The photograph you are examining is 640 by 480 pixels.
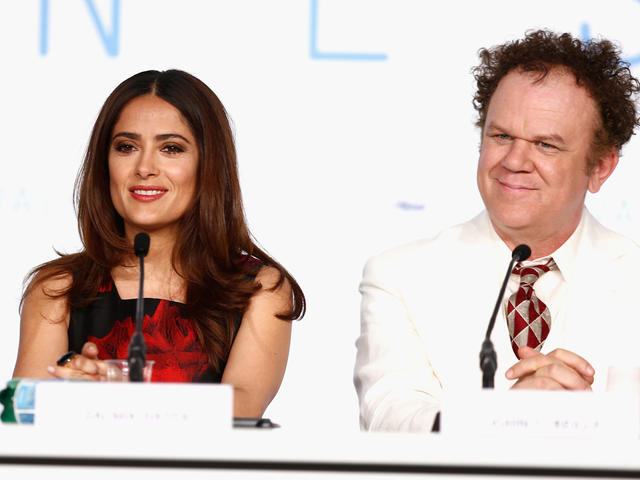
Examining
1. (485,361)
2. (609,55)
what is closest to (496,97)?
(609,55)

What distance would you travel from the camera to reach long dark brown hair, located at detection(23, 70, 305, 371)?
241 centimetres

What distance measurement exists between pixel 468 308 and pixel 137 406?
1.07 metres

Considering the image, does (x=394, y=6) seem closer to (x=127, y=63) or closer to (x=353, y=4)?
(x=353, y=4)

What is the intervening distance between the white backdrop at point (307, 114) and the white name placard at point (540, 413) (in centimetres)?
188

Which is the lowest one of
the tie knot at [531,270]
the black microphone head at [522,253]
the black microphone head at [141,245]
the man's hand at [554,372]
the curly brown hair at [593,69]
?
the man's hand at [554,372]

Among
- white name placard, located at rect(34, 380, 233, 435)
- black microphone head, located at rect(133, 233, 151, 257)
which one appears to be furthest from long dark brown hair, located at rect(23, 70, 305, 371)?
white name placard, located at rect(34, 380, 233, 435)

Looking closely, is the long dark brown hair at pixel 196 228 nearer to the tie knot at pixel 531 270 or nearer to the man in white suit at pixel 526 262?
the man in white suit at pixel 526 262

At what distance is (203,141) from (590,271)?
3.32ft

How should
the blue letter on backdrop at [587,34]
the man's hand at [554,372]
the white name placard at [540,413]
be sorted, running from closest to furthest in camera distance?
1. the white name placard at [540,413]
2. the man's hand at [554,372]
3. the blue letter on backdrop at [587,34]

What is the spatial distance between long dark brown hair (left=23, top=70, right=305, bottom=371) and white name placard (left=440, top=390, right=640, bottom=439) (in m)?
1.08

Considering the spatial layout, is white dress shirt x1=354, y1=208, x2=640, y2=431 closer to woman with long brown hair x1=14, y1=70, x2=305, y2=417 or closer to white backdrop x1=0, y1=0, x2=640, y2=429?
woman with long brown hair x1=14, y1=70, x2=305, y2=417

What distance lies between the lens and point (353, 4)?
3281 mm

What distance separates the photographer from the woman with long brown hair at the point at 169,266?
2.35m

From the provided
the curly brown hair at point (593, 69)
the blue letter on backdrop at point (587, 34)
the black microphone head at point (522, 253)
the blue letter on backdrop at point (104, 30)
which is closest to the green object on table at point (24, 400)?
the black microphone head at point (522, 253)
